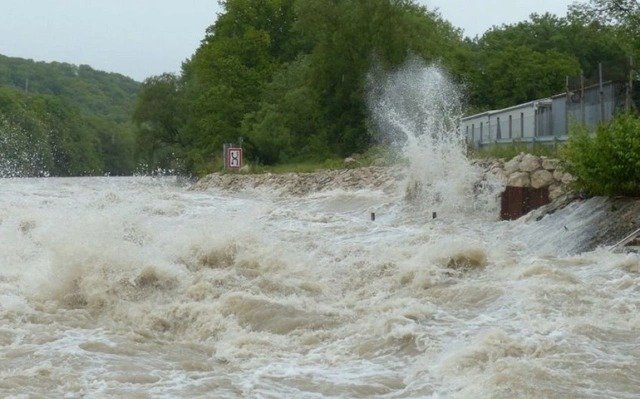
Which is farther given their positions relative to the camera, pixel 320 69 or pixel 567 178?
pixel 320 69

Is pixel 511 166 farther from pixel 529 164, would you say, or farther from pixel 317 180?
pixel 317 180

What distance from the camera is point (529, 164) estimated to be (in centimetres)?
2262

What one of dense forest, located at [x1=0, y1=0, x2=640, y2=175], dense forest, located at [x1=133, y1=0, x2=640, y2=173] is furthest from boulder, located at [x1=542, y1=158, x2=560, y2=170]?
dense forest, located at [x1=133, y1=0, x2=640, y2=173]

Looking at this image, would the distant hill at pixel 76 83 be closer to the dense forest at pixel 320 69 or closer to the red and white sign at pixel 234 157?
the dense forest at pixel 320 69

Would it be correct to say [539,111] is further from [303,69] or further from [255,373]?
[255,373]

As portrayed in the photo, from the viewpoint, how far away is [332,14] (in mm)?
53188

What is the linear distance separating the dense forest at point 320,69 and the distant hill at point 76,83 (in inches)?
3359

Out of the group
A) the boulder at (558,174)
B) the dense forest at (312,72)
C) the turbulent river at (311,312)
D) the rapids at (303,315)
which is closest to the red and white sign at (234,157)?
the dense forest at (312,72)

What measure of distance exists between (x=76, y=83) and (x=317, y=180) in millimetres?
153732

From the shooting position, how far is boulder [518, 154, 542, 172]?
2242 centimetres

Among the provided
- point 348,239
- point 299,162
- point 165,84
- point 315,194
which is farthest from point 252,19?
point 348,239

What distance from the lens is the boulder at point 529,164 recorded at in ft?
73.6

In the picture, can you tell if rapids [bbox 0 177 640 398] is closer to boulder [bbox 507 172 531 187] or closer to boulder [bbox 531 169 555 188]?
boulder [bbox 531 169 555 188]

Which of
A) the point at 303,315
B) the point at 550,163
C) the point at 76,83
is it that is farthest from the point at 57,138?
the point at 303,315
